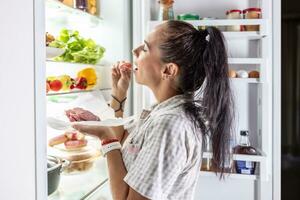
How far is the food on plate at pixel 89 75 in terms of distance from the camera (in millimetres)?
1342

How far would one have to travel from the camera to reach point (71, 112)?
106 centimetres

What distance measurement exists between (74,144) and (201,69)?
52 centimetres

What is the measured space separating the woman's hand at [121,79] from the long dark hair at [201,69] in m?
0.29

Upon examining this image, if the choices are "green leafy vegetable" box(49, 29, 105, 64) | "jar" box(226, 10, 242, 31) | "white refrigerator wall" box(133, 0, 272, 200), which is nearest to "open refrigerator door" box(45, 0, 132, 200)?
"green leafy vegetable" box(49, 29, 105, 64)

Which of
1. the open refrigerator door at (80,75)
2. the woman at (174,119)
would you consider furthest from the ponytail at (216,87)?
the open refrigerator door at (80,75)

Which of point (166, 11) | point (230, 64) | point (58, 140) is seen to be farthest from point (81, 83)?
point (230, 64)

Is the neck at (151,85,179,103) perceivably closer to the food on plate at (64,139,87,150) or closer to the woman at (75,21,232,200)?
the woman at (75,21,232,200)

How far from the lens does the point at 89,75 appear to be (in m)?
1.36

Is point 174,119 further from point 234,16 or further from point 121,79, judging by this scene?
point 234,16

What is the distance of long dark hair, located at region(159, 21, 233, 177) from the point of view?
100cm

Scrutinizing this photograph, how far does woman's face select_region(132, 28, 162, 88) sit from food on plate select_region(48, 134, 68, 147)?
34cm
